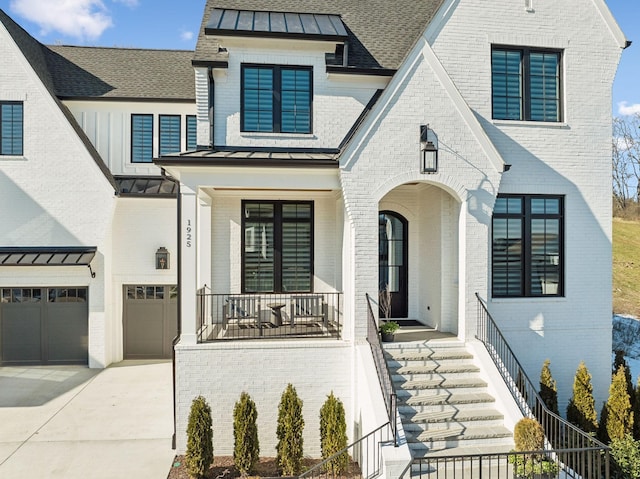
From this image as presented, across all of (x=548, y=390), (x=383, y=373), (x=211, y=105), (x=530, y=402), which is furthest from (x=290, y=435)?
(x=211, y=105)

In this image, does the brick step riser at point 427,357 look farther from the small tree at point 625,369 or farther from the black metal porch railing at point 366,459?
the small tree at point 625,369

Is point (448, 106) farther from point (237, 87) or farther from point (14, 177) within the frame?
point (14, 177)

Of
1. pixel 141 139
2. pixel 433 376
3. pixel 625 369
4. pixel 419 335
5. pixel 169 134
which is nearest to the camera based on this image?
pixel 433 376

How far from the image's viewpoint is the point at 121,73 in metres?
14.8

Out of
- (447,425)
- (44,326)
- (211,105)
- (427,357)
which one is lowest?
(447,425)

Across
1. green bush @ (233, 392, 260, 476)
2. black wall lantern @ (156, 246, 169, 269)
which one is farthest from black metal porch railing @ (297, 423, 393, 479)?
black wall lantern @ (156, 246, 169, 269)

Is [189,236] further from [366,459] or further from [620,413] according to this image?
[620,413]

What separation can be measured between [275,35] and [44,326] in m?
11.0

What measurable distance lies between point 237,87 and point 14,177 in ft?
25.4

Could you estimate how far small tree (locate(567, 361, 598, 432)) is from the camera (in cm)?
809

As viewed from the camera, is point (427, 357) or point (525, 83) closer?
point (427, 357)

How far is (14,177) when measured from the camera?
487 inches

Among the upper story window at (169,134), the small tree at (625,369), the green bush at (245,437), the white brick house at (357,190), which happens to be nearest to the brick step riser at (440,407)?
the white brick house at (357,190)

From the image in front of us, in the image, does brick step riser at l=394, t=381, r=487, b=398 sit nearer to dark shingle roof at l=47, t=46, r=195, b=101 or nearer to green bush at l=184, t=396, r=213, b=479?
green bush at l=184, t=396, r=213, b=479
